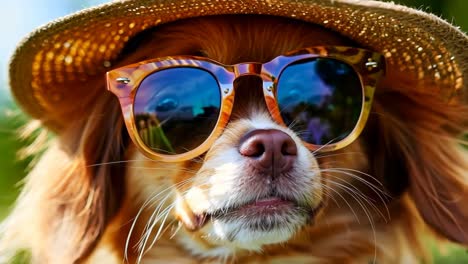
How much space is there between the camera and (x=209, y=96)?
1516mm

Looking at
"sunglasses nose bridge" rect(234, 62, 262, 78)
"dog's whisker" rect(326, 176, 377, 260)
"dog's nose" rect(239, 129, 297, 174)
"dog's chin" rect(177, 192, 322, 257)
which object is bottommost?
"dog's whisker" rect(326, 176, 377, 260)

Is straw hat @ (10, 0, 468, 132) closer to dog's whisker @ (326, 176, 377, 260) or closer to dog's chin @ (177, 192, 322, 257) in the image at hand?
dog's whisker @ (326, 176, 377, 260)

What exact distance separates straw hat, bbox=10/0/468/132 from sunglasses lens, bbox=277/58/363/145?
0.12 meters

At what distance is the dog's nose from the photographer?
4.83 ft

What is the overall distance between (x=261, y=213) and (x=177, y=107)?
0.98 feet

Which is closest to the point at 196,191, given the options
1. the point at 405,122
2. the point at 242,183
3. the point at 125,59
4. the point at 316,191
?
the point at 242,183

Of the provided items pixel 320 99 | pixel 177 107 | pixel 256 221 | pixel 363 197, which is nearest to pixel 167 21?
pixel 177 107

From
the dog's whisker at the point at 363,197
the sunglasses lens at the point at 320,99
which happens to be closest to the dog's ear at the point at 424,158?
the dog's whisker at the point at 363,197

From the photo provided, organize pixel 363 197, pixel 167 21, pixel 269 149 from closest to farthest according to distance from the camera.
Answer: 1. pixel 269 149
2. pixel 167 21
3. pixel 363 197

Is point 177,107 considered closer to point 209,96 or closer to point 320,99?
point 209,96

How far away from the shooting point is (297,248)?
1733 millimetres

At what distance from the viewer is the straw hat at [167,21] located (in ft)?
4.87

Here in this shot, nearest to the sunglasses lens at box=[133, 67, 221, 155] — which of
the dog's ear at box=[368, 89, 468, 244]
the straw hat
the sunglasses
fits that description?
the sunglasses

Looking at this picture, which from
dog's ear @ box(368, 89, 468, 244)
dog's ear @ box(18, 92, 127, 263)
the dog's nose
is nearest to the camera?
the dog's nose
